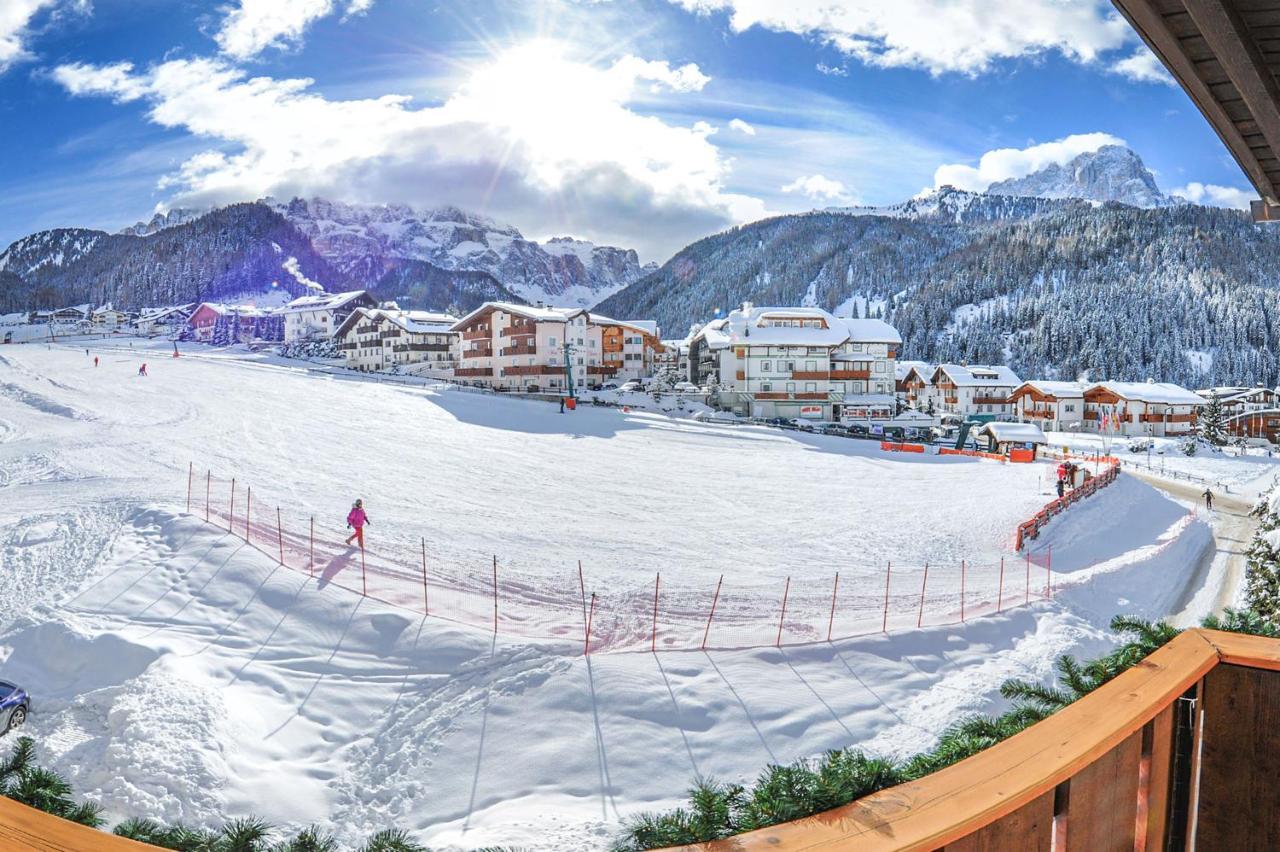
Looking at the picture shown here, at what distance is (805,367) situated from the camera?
5928 cm

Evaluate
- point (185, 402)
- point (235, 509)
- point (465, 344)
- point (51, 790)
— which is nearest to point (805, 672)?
point (51, 790)

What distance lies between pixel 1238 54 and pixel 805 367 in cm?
5820

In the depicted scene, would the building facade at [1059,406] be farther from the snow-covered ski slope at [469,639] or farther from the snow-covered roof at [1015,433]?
the snow-covered ski slope at [469,639]

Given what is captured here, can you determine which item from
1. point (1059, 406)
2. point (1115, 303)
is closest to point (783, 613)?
point (1059, 406)

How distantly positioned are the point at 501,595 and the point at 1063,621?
41.7 feet

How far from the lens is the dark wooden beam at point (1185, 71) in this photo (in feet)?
7.45

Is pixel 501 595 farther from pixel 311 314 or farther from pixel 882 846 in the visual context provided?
pixel 311 314

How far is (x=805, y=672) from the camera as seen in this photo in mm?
11781

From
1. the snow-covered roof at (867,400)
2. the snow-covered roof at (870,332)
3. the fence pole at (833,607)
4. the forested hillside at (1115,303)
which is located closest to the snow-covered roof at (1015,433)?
the snow-covered roof at (867,400)

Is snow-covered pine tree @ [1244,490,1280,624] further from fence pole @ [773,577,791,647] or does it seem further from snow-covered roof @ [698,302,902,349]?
snow-covered roof @ [698,302,902,349]

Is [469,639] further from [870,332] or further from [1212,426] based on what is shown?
[1212,426]

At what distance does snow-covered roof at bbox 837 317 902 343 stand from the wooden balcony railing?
6090cm

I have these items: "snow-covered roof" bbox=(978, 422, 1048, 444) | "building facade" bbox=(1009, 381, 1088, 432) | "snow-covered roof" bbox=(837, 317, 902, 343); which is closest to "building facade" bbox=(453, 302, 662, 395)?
"snow-covered roof" bbox=(837, 317, 902, 343)

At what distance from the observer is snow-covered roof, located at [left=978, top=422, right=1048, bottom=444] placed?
174 ft
